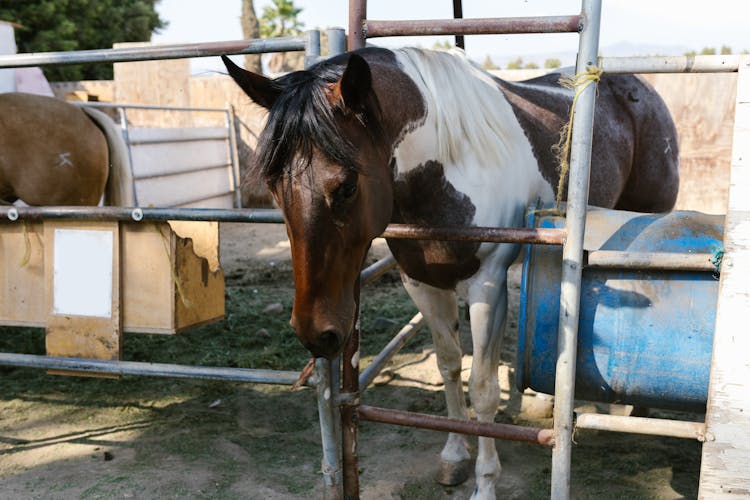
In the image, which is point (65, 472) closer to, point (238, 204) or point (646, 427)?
point (646, 427)

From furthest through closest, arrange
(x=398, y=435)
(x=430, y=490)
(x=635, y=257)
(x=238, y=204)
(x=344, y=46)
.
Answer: (x=238, y=204) < (x=398, y=435) < (x=430, y=490) < (x=344, y=46) < (x=635, y=257)

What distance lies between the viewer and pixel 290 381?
2.10 metres

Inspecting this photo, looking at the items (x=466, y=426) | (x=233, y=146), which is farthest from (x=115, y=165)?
(x=233, y=146)

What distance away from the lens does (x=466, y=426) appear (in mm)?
1937

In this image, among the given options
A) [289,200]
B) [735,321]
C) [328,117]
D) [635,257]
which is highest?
[328,117]

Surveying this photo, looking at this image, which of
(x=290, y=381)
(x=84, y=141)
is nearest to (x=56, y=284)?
(x=290, y=381)

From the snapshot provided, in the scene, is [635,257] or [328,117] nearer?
[328,117]

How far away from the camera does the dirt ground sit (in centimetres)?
257

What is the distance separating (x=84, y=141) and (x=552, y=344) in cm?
408

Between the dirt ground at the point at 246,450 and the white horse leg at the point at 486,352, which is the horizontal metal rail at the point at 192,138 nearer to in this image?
the dirt ground at the point at 246,450

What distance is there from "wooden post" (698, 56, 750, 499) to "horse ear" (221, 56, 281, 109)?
1.24m

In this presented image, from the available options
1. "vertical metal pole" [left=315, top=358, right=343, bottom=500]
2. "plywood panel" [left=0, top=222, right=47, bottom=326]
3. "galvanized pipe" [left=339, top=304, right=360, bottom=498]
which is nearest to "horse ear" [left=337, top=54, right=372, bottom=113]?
"galvanized pipe" [left=339, top=304, right=360, bottom=498]

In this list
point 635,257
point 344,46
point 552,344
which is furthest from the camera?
point 344,46

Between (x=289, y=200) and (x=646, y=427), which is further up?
(x=289, y=200)
